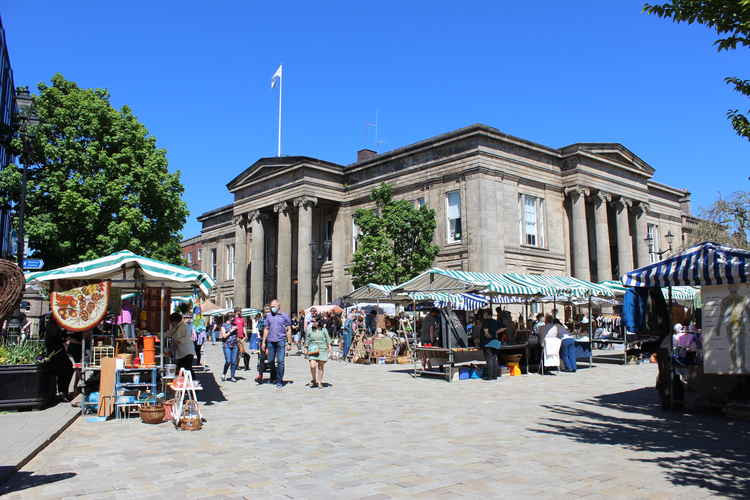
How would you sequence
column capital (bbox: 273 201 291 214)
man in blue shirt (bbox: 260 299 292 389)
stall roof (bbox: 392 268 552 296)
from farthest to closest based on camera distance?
column capital (bbox: 273 201 291 214) → stall roof (bbox: 392 268 552 296) → man in blue shirt (bbox: 260 299 292 389)

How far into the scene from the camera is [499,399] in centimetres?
1239

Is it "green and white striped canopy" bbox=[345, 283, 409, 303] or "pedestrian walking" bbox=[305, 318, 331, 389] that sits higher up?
"green and white striped canopy" bbox=[345, 283, 409, 303]

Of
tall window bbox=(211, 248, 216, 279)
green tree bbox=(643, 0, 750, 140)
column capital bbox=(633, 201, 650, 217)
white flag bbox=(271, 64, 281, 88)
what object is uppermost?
white flag bbox=(271, 64, 281, 88)

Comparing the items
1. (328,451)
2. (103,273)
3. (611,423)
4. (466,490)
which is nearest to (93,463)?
(328,451)

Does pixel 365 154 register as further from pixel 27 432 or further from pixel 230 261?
pixel 27 432

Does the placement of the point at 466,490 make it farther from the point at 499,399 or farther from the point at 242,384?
the point at 242,384

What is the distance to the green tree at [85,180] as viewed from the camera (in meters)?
25.4

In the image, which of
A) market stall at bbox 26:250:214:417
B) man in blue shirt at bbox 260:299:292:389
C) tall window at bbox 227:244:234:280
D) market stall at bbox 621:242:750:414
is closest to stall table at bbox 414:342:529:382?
man in blue shirt at bbox 260:299:292:389

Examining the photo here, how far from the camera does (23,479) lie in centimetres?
628

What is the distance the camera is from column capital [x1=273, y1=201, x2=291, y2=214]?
148ft

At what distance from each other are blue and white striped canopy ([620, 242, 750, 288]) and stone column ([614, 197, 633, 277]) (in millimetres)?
32814

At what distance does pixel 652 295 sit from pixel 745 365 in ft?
7.45

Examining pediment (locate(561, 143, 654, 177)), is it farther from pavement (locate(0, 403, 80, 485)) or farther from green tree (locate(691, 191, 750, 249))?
pavement (locate(0, 403, 80, 485))

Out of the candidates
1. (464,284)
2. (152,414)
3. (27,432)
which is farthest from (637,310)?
(27,432)
